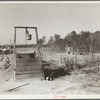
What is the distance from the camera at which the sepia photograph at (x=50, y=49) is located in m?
2.02

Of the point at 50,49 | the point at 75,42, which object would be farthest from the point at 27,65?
the point at 75,42

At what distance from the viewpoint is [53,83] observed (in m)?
2.04

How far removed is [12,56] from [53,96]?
577 mm

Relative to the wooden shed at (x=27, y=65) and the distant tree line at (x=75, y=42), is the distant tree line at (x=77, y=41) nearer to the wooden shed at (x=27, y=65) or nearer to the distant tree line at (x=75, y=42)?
the distant tree line at (x=75, y=42)

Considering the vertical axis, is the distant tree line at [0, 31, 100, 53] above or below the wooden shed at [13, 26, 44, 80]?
above

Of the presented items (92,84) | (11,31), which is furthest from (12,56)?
(92,84)

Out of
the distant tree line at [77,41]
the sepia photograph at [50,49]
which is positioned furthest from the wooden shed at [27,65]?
the distant tree line at [77,41]

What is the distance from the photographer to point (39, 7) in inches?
81.7

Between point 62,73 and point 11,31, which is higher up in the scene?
point 11,31

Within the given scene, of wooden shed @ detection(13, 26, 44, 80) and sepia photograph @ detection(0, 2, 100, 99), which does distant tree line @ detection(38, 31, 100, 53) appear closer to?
sepia photograph @ detection(0, 2, 100, 99)

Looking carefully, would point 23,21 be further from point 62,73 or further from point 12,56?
point 62,73

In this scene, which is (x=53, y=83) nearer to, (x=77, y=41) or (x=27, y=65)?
(x=27, y=65)

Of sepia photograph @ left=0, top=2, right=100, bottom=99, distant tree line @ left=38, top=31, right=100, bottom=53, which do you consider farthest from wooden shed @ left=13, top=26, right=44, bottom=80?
distant tree line @ left=38, top=31, right=100, bottom=53

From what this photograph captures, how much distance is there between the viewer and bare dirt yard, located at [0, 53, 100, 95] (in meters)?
2.00
